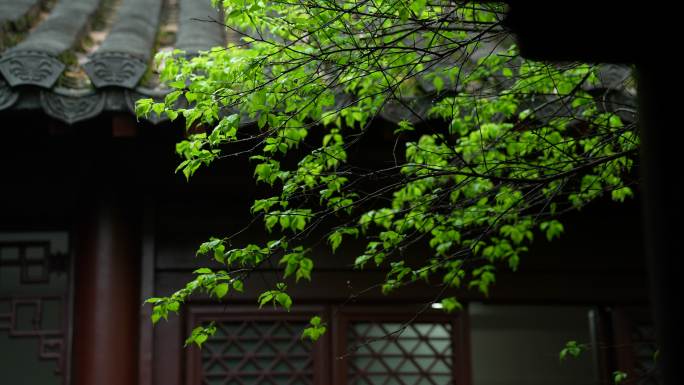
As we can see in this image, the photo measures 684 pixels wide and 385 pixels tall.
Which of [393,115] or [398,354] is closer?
[393,115]

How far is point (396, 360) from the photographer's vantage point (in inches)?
273

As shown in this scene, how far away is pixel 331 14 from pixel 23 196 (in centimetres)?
354

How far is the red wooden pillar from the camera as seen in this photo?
621cm

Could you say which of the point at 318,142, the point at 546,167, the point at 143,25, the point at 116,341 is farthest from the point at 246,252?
the point at 143,25

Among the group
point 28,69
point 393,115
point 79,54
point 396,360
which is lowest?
point 396,360

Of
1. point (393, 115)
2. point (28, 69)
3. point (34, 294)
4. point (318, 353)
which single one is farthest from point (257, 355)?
point (28, 69)

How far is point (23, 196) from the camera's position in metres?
6.59

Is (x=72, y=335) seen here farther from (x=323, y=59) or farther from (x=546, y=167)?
(x=546, y=167)

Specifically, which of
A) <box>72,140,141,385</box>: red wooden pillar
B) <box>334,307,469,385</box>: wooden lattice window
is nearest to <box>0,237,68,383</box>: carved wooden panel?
<box>72,140,141,385</box>: red wooden pillar

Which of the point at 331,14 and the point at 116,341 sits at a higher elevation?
the point at 331,14

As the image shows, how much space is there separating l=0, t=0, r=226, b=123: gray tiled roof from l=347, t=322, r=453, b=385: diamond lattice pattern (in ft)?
8.36

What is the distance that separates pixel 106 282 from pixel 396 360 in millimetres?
2357

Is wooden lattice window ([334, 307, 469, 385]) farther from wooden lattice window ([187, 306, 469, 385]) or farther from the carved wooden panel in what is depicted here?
the carved wooden panel

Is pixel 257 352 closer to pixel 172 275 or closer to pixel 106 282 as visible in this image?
pixel 172 275
